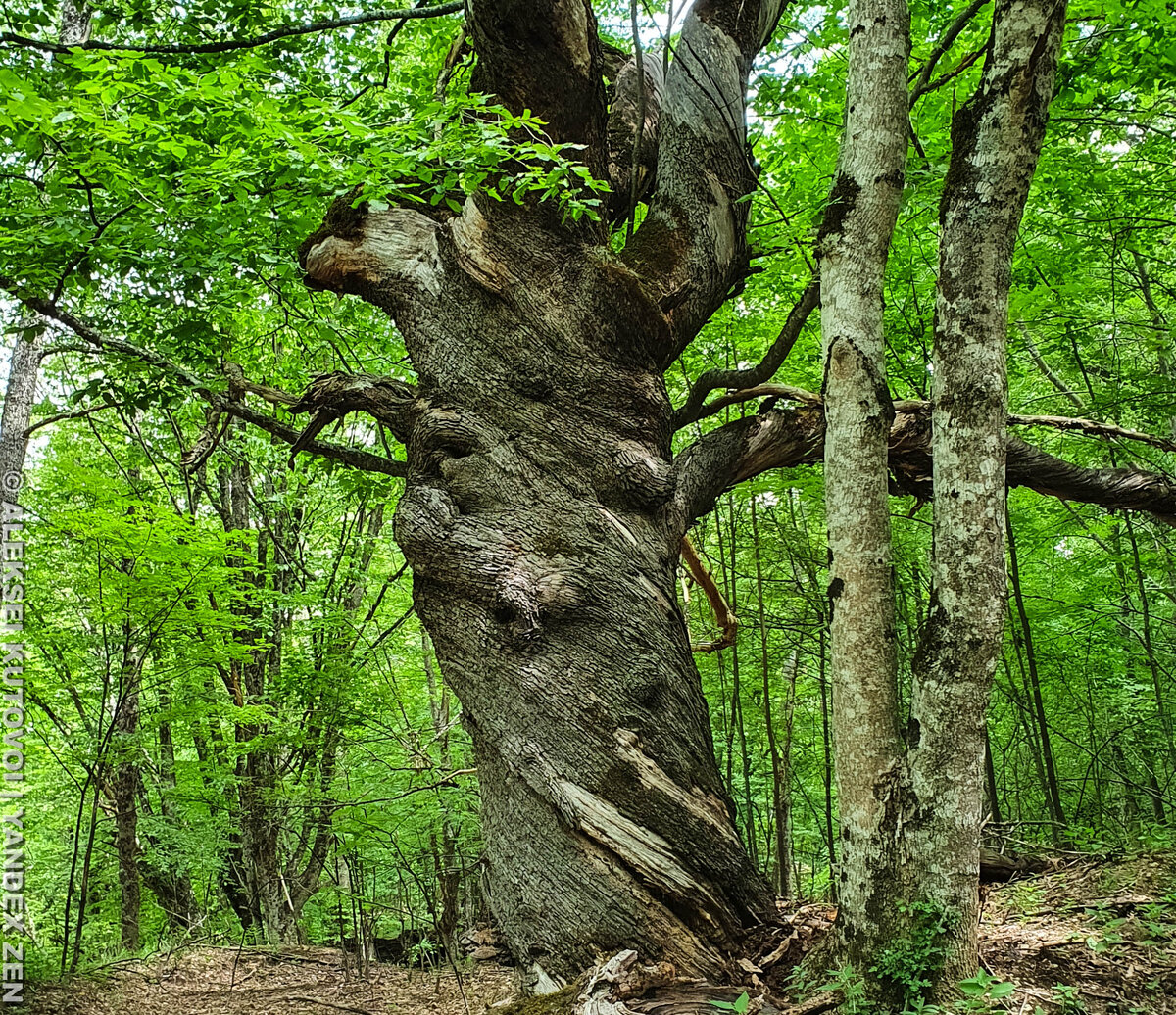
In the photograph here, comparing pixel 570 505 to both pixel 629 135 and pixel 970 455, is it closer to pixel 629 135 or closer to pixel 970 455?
pixel 970 455

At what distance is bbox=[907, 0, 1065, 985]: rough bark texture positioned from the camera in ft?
7.65

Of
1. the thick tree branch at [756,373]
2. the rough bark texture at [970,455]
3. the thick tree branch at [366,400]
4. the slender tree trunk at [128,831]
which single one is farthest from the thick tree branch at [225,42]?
the slender tree trunk at [128,831]

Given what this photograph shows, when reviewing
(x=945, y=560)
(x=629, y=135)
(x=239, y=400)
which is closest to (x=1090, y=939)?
(x=945, y=560)

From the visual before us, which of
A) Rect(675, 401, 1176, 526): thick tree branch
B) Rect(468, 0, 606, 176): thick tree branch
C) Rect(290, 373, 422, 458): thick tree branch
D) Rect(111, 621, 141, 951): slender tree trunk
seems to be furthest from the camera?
Rect(111, 621, 141, 951): slender tree trunk

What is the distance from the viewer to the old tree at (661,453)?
2445 millimetres

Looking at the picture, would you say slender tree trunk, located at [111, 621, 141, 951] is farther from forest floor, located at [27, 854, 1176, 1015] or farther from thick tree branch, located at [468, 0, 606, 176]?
thick tree branch, located at [468, 0, 606, 176]

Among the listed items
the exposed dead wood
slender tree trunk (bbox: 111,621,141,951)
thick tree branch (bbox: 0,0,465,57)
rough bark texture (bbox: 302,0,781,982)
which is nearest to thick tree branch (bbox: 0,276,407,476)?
rough bark texture (bbox: 302,0,781,982)

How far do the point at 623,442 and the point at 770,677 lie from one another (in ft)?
22.7

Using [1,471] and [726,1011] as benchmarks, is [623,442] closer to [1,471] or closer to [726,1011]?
[726,1011]

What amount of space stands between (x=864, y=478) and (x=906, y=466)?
1.30m

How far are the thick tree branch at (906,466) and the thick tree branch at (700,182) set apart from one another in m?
0.63

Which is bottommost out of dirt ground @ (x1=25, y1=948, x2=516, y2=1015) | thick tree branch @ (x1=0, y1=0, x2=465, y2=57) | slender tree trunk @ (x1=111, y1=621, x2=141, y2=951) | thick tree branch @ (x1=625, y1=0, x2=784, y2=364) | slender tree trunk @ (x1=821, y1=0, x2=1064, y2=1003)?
dirt ground @ (x1=25, y1=948, x2=516, y2=1015)

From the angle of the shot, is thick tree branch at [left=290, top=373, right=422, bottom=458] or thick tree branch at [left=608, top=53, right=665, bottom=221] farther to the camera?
thick tree branch at [left=608, top=53, right=665, bottom=221]

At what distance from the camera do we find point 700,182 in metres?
4.26
